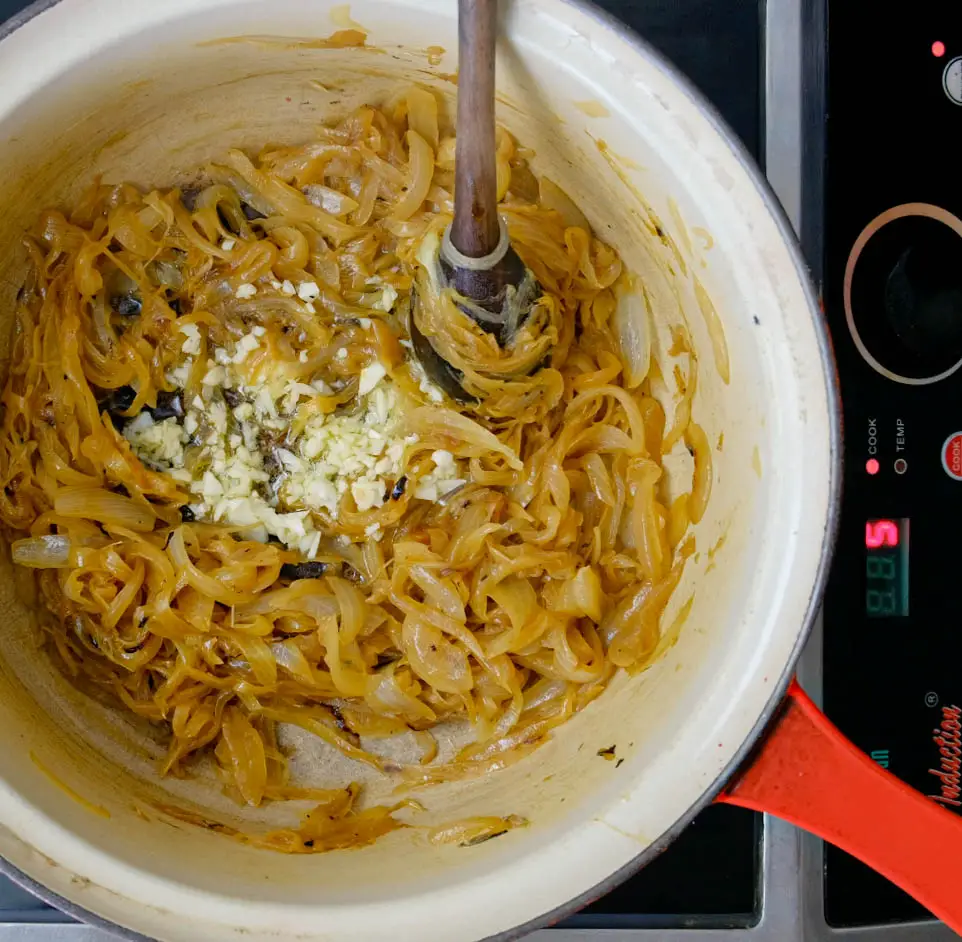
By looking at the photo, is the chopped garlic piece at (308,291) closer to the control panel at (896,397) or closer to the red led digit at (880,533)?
the control panel at (896,397)

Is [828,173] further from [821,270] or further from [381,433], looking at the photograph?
[381,433]

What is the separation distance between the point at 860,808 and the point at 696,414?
1.96 feet

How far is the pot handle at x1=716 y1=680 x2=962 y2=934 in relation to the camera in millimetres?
1027

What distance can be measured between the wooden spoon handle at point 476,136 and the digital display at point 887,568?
0.82m

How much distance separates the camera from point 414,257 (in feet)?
4.66

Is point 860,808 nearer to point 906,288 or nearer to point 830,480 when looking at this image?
point 830,480

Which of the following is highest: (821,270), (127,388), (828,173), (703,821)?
(828,173)

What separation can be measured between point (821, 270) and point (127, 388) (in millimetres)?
1182

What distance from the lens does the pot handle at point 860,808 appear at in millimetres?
1027

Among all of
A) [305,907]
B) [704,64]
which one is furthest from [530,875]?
[704,64]

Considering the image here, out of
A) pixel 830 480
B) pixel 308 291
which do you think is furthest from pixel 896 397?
pixel 308 291

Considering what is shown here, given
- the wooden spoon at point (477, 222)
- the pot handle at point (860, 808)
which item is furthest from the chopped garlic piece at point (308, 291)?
the pot handle at point (860, 808)

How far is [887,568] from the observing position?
1.47 metres

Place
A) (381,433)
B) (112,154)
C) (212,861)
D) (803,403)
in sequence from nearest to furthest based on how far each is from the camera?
(803,403)
(212,861)
(112,154)
(381,433)
